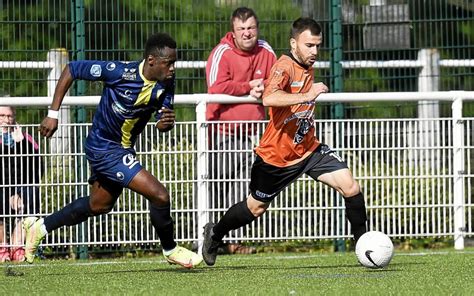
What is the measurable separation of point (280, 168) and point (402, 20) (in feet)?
13.5

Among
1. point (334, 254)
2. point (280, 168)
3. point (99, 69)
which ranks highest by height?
point (99, 69)

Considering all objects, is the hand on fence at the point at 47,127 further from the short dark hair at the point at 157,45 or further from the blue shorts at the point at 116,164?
the short dark hair at the point at 157,45

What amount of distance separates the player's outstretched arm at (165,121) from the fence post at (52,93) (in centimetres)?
259

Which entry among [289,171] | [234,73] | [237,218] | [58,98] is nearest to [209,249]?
[237,218]

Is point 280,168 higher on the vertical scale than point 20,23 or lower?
lower

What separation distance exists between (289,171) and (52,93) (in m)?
3.56

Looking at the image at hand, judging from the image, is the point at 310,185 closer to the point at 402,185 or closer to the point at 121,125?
the point at 402,185

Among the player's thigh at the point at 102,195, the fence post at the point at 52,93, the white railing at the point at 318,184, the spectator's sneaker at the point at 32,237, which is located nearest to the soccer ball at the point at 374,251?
the player's thigh at the point at 102,195

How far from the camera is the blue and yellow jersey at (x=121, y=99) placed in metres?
9.70

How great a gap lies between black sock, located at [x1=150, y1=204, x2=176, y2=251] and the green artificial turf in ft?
0.85

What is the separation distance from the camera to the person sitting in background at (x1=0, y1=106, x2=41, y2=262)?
11750mm

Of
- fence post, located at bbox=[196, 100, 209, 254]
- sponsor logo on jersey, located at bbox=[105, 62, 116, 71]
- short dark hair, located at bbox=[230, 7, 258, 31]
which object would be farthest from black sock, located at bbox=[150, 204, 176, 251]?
short dark hair, located at bbox=[230, 7, 258, 31]

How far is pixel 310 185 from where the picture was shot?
490 inches

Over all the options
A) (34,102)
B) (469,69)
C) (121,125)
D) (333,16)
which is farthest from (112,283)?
(469,69)
